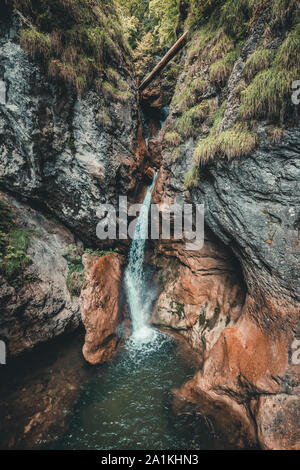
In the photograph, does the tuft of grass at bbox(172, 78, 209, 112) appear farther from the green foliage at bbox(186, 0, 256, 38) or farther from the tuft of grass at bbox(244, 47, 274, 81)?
the tuft of grass at bbox(244, 47, 274, 81)

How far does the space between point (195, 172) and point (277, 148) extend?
2.23m

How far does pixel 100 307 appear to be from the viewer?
659 centimetres

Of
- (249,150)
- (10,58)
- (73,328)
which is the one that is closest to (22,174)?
(10,58)

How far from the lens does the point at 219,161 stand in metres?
4.86

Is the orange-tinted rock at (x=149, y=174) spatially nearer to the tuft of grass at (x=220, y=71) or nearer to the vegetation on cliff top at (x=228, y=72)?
the vegetation on cliff top at (x=228, y=72)

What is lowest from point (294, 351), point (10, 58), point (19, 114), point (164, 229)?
point (294, 351)

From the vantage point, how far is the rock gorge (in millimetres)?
4055

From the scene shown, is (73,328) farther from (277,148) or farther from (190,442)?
(277,148)

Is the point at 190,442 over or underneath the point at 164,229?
underneath

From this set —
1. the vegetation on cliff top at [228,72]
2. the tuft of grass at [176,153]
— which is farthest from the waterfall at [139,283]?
the vegetation on cliff top at [228,72]

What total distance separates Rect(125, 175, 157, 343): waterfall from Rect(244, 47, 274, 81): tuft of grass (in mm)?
5310

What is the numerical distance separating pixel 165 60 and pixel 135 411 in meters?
13.1

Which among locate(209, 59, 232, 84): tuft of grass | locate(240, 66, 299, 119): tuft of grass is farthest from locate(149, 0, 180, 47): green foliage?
locate(240, 66, 299, 119): tuft of grass
